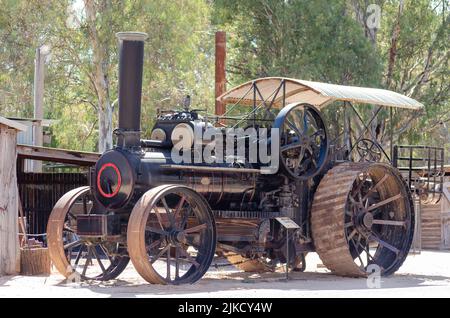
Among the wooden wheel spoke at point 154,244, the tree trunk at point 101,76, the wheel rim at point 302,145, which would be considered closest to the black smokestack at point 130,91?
the wooden wheel spoke at point 154,244

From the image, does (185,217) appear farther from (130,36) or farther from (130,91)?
(130,36)

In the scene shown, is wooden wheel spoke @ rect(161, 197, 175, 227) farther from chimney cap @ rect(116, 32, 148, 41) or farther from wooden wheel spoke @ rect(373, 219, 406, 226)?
wooden wheel spoke @ rect(373, 219, 406, 226)

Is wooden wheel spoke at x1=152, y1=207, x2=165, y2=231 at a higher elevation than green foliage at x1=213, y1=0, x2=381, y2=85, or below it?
below

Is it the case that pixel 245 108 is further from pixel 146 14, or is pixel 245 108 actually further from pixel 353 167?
pixel 353 167

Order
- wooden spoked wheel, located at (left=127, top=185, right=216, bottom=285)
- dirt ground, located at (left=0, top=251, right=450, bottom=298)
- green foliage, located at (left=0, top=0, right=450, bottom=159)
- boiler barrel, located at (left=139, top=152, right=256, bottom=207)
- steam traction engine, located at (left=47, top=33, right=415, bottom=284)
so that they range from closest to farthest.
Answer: dirt ground, located at (left=0, top=251, right=450, bottom=298), wooden spoked wheel, located at (left=127, top=185, right=216, bottom=285), steam traction engine, located at (left=47, top=33, right=415, bottom=284), boiler barrel, located at (left=139, top=152, right=256, bottom=207), green foliage, located at (left=0, top=0, right=450, bottom=159)

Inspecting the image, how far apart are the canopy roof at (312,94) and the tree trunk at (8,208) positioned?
12.0 feet

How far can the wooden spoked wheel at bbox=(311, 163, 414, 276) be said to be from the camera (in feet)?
46.5

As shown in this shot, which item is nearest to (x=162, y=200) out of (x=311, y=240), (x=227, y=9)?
(x=311, y=240)

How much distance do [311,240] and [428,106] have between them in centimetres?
1682

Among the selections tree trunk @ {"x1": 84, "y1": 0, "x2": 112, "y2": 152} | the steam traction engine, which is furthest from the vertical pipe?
tree trunk @ {"x1": 84, "y1": 0, "x2": 112, "y2": 152}

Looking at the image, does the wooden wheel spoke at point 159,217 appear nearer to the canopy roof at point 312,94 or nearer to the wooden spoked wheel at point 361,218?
the wooden spoked wheel at point 361,218

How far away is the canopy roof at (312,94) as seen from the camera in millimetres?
14477

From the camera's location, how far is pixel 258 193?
46.3 ft

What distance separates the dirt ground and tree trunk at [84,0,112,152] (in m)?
13.1
